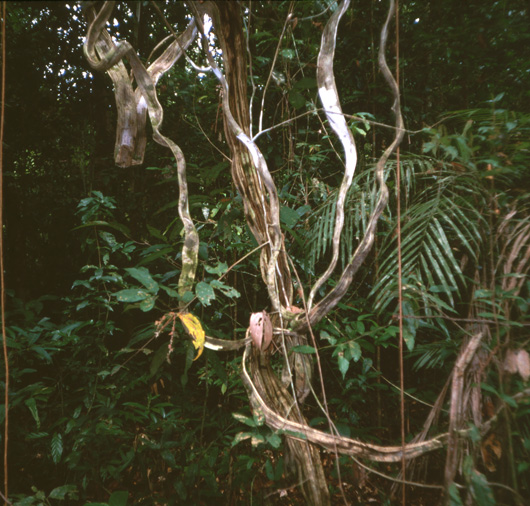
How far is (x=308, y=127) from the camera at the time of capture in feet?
5.69

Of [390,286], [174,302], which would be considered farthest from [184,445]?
[390,286]

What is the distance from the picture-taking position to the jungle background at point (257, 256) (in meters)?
1.09

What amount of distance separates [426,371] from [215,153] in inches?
56.0

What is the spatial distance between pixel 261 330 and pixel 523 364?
0.63m

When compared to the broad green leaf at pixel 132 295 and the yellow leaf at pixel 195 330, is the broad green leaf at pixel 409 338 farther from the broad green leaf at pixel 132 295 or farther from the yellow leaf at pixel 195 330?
the broad green leaf at pixel 132 295

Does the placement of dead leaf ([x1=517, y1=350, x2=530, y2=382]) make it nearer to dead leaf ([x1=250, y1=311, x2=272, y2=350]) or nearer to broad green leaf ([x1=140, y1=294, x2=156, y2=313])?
dead leaf ([x1=250, y1=311, x2=272, y2=350])

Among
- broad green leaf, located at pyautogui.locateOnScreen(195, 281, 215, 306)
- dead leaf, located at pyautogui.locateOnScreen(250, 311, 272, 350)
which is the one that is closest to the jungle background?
broad green leaf, located at pyautogui.locateOnScreen(195, 281, 215, 306)

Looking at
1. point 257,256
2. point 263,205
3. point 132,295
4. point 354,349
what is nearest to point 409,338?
point 354,349

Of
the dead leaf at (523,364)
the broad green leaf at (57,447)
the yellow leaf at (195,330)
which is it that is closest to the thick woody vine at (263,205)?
the yellow leaf at (195,330)

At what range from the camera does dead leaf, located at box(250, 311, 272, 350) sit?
105cm

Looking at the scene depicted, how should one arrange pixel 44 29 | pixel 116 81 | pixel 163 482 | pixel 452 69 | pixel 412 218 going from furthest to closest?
1. pixel 44 29
2. pixel 452 69
3. pixel 163 482
4. pixel 412 218
5. pixel 116 81

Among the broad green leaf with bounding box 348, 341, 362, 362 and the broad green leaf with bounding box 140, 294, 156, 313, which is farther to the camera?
the broad green leaf with bounding box 348, 341, 362, 362

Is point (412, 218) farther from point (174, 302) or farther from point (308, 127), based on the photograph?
point (174, 302)

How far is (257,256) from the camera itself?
1536mm
